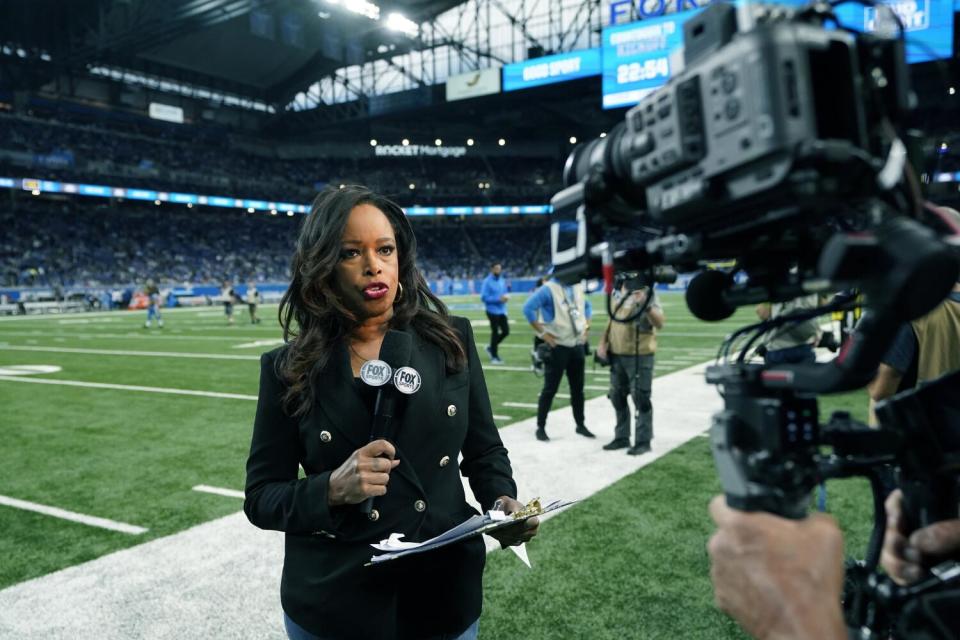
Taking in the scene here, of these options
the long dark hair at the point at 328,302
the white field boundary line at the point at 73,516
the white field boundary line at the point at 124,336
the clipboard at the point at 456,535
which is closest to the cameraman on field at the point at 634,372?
the white field boundary line at the point at 73,516

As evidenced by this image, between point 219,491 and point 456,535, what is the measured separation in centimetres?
436

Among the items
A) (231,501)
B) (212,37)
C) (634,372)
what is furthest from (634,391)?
(212,37)

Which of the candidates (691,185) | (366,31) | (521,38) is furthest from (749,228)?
(521,38)

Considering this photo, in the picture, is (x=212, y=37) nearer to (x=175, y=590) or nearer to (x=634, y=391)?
(x=634, y=391)

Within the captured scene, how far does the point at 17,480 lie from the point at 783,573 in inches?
261

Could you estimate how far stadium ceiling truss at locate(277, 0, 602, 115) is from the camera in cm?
4016

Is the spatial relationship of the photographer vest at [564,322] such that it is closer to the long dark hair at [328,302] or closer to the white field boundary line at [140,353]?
the long dark hair at [328,302]

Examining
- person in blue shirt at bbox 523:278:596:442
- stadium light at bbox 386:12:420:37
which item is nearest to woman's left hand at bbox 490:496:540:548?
person in blue shirt at bbox 523:278:596:442

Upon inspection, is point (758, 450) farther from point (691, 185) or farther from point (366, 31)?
point (366, 31)

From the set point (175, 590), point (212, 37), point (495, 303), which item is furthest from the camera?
point (212, 37)

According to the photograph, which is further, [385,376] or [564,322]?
[564,322]

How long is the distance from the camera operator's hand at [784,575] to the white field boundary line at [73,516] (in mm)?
4580

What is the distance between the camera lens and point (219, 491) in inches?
215

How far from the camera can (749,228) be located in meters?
1.01
